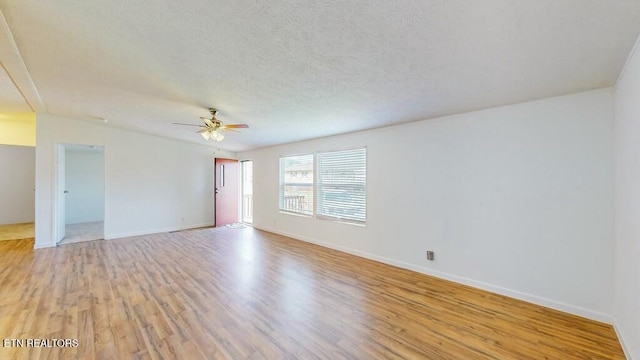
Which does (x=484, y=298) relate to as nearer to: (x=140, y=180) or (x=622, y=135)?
(x=622, y=135)

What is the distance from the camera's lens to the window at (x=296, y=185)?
17.9ft

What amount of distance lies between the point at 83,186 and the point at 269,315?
857 cm

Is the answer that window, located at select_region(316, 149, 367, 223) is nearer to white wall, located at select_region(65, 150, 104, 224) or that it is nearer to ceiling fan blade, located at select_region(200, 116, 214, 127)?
ceiling fan blade, located at select_region(200, 116, 214, 127)

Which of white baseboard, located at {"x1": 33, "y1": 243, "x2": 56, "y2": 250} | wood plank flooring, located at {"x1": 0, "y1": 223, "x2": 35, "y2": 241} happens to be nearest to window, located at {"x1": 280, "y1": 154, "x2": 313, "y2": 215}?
white baseboard, located at {"x1": 33, "y1": 243, "x2": 56, "y2": 250}

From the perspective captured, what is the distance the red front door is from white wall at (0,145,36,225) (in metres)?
5.15

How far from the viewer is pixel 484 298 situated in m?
2.77

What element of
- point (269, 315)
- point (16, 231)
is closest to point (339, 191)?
point (269, 315)

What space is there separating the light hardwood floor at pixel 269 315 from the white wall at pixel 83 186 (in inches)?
163

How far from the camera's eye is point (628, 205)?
185 cm

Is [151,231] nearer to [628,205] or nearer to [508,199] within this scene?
[508,199]

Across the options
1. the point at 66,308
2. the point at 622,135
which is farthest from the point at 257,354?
the point at 622,135

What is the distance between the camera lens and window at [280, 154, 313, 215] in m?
5.46

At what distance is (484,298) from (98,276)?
4949 millimetres

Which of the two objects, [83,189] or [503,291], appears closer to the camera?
[503,291]
